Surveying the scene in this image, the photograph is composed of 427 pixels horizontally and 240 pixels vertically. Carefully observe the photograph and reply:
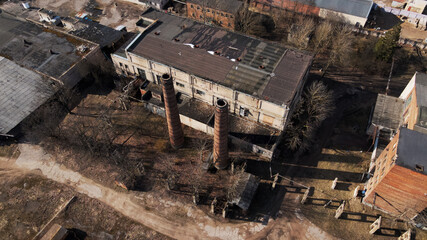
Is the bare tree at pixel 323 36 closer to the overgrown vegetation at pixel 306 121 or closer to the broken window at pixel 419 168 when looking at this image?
the overgrown vegetation at pixel 306 121

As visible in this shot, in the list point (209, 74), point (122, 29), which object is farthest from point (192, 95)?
point (122, 29)

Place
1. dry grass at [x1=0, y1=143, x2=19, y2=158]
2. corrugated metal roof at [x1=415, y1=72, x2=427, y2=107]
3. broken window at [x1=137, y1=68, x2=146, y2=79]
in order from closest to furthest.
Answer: corrugated metal roof at [x1=415, y1=72, x2=427, y2=107]
dry grass at [x1=0, y1=143, x2=19, y2=158]
broken window at [x1=137, y1=68, x2=146, y2=79]

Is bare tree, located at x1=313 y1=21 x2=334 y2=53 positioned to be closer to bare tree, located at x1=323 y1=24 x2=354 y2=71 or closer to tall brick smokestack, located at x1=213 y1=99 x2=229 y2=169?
bare tree, located at x1=323 y1=24 x2=354 y2=71

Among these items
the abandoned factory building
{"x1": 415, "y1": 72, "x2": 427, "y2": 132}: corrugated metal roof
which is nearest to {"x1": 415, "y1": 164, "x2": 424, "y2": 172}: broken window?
{"x1": 415, "y1": 72, "x2": 427, "y2": 132}: corrugated metal roof

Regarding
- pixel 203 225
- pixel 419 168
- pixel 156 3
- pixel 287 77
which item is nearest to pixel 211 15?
pixel 156 3

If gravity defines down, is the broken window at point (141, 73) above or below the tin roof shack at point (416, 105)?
below

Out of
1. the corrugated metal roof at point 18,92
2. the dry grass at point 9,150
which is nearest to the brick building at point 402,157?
the dry grass at point 9,150
